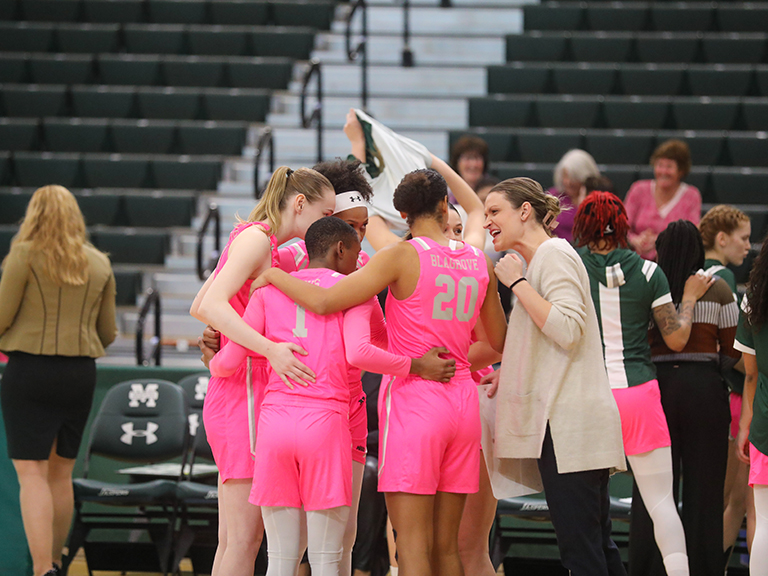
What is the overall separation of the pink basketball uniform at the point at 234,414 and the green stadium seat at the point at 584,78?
20.0ft

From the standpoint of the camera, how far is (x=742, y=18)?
8938 millimetres

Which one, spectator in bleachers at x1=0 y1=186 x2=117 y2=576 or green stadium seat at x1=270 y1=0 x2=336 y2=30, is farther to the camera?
green stadium seat at x1=270 y1=0 x2=336 y2=30

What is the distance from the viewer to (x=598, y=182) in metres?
5.17

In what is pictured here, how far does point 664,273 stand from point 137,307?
4593 mm

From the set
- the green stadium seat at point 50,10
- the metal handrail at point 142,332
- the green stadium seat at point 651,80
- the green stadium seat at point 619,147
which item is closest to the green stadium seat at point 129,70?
the green stadium seat at point 50,10

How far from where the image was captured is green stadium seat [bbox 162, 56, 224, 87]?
8.88 m

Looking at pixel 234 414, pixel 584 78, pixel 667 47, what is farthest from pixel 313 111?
pixel 234 414

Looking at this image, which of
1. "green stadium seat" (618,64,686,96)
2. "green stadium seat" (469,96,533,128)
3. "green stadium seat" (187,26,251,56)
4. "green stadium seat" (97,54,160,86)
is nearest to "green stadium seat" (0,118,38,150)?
"green stadium seat" (97,54,160,86)

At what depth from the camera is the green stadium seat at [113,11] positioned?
983 centimetres

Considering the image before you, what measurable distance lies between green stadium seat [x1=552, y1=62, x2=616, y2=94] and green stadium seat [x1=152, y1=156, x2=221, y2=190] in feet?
10.6

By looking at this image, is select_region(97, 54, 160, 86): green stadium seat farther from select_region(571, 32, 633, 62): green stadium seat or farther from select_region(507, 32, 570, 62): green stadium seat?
select_region(571, 32, 633, 62): green stadium seat

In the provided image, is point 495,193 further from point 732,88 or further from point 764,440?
point 732,88

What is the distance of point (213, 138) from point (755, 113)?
4.82 metres

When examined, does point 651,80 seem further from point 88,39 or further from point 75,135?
point 88,39
